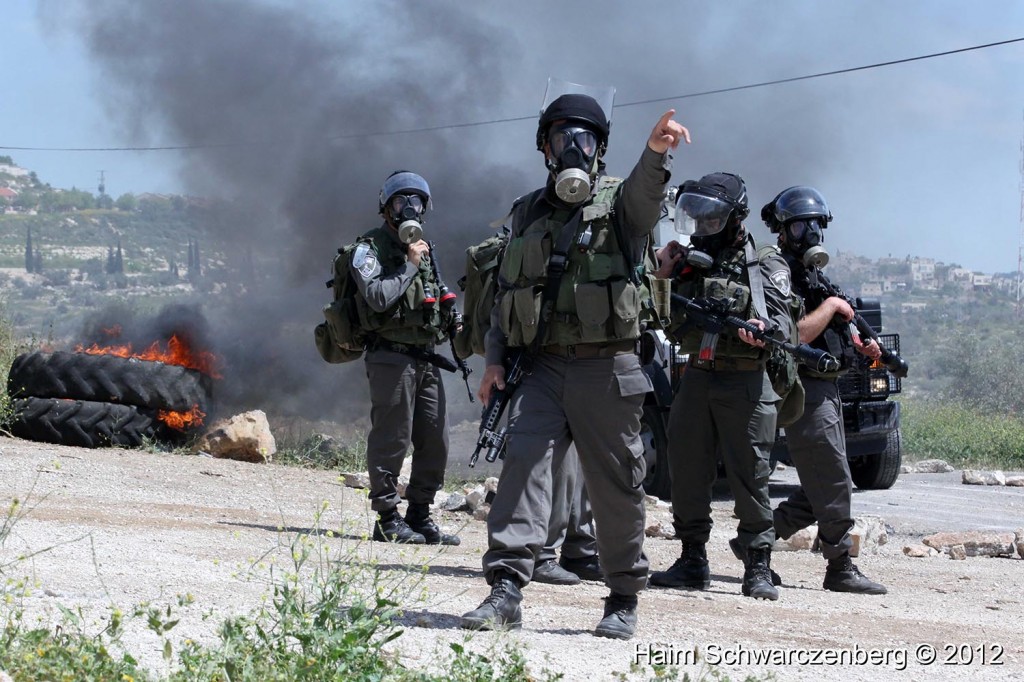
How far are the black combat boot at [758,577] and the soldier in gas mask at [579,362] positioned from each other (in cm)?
128

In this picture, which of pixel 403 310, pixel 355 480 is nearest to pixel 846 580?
pixel 403 310

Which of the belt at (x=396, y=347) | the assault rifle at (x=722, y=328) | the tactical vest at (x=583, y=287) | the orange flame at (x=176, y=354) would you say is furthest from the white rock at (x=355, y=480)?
the tactical vest at (x=583, y=287)

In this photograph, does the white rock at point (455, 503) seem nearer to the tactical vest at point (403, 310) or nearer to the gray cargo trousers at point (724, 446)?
the tactical vest at point (403, 310)

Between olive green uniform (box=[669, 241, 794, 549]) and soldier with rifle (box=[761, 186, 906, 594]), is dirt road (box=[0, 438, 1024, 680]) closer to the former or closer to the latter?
soldier with rifle (box=[761, 186, 906, 594])

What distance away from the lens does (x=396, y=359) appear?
631 centimetres

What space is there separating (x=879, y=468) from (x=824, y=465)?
465 centimetres

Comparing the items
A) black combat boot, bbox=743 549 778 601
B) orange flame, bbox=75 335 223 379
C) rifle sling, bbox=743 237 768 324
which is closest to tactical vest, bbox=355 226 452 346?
rifle sling, bbox=743 237 768 324

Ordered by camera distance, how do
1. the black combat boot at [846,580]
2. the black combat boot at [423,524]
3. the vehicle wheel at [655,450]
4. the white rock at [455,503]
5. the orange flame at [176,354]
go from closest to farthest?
the black combat boot at [846,580] < the black combat boot at [423,524] < the white rock at [455,503] < the vehicle wheel at [655,450] < the orange flame at [176,354]

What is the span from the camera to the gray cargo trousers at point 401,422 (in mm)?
6312

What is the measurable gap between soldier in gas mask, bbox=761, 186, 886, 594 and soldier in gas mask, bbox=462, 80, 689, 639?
1858 millimetres

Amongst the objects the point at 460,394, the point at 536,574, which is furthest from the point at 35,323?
the point at 536,574

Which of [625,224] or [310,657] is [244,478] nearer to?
[625,224]

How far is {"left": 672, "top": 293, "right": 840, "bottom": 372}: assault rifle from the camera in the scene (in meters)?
5.22

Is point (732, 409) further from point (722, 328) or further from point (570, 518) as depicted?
point (570, 518)
